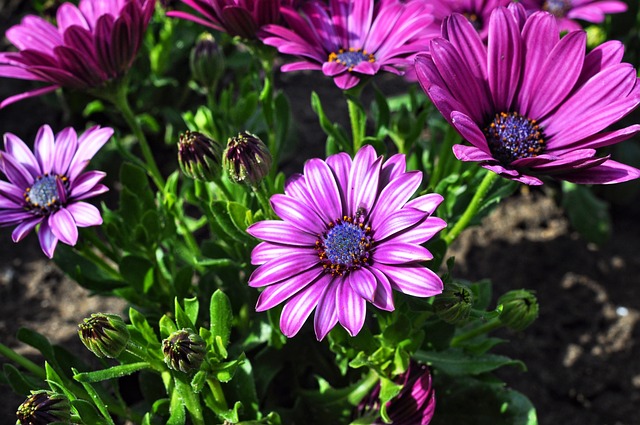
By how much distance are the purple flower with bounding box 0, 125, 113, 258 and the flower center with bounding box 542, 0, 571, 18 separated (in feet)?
5.50

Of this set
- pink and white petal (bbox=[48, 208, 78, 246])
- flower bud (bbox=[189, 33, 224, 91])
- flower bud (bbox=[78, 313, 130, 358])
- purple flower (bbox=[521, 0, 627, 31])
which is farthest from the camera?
purple flower (bbox=[521, 0, 627, 31])

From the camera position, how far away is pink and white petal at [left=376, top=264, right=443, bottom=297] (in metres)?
1.43

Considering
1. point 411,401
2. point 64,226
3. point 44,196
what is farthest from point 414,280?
point 44,196

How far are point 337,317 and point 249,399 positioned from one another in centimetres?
54

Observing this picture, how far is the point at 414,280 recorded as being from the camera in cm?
146

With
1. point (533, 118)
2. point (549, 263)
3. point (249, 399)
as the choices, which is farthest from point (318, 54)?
point (549, 263)

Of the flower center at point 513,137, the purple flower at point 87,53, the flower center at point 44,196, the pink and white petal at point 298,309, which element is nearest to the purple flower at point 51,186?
the flower center at point 44,196

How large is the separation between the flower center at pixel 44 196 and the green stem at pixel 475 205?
100cm

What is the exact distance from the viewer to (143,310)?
217 cm

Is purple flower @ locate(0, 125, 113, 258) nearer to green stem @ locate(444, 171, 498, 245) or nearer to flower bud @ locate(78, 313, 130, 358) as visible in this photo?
flower bud @ locate(78, 313, 130, 358)

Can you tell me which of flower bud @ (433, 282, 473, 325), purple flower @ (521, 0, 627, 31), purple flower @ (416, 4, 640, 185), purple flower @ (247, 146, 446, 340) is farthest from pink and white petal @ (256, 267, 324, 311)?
purple flower @ (521, 0, 627, 31)

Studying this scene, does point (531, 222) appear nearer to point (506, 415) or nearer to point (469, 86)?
point (506, 415)

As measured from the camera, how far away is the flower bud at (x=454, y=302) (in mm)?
1609

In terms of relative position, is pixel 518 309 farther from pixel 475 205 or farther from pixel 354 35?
pixel 354 35
